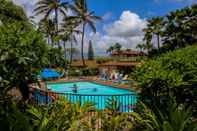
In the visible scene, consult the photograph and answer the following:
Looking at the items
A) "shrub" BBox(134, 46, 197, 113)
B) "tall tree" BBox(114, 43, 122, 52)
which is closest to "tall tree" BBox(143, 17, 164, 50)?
"shrub" BBox(134, 46, 197, 113)

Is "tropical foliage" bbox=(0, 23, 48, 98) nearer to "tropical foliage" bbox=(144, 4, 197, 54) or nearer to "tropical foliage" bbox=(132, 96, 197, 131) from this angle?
"tropical foliage" bbox=(132, 96, 197, 131)

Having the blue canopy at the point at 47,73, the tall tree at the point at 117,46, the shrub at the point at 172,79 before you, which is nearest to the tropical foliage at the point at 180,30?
the blue canopy at the point at 47,73

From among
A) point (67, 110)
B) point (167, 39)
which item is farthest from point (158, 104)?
point (167, 39)

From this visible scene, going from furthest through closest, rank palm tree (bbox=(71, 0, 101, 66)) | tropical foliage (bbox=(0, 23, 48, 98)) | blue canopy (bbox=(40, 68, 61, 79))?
palm tree (bbox=(71, 0, 101, 66)) < blue canopy (bbox=(40, 68, 61, 79)) < tropical foliage (bbox=(0, 23, 48, 98))

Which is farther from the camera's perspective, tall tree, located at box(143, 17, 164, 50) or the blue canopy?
tall tree, located at box(143, 17, 164, 50)

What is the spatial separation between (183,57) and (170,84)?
3.36ft

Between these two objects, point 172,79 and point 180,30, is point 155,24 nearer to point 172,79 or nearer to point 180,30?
point 180,30

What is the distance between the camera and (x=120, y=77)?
30.3m

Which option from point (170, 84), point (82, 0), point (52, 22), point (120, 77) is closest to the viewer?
point (170, 84)

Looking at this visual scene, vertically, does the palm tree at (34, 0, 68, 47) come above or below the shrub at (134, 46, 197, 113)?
above

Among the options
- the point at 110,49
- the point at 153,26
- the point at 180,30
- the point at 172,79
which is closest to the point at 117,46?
the point at 110,49

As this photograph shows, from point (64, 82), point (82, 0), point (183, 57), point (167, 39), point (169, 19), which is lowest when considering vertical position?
point (64, 82)

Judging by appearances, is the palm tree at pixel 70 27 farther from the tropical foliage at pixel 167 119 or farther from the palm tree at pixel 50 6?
the tropical foliage at pixel 167 119

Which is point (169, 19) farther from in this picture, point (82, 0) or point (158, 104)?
point (158, 104)
